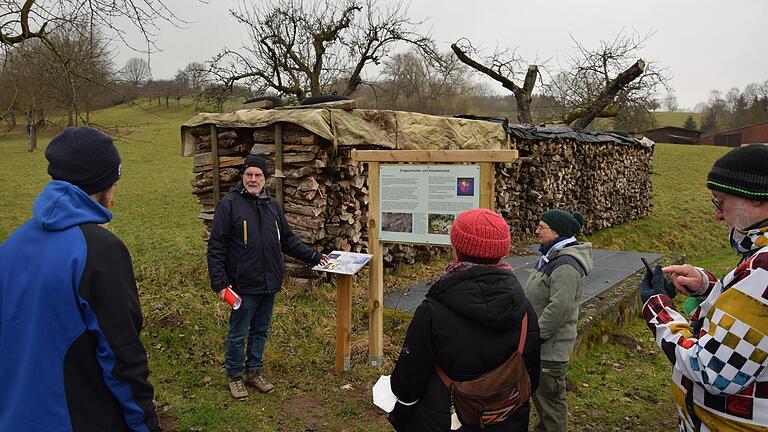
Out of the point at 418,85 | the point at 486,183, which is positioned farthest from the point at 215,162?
the point at 418,85

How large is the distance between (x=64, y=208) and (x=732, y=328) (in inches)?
94.9

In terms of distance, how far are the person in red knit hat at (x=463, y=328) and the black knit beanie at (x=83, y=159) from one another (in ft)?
4.72

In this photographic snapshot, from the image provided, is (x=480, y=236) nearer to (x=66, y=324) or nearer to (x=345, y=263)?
(x=66, y=324)

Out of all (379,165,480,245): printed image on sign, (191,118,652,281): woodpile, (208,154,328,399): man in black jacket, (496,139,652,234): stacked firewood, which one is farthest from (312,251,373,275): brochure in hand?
(496,139,652,234): stacked firewood

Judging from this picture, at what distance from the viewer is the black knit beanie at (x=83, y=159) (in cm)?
208

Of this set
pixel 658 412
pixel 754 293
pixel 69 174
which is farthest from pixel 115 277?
pixel 658 412

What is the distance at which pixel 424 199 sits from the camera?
4.41 metres

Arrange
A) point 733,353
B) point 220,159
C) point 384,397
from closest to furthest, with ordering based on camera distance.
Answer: point 733,353 < point 384,397 < point 220,159

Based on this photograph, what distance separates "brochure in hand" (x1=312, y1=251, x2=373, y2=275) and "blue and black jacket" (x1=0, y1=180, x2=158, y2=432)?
8.09ft

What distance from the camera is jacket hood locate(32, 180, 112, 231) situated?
1.93 meters

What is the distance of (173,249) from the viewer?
962 centimetres

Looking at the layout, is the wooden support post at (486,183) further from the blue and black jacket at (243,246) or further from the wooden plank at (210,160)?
the wooden plank at (210,160)

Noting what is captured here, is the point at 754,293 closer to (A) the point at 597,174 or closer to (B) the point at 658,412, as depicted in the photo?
(B) the point at 658,412

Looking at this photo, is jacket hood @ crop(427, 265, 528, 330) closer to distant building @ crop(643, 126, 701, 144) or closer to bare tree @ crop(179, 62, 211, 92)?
bare tree @ crop(179, 62, 211, 92)
